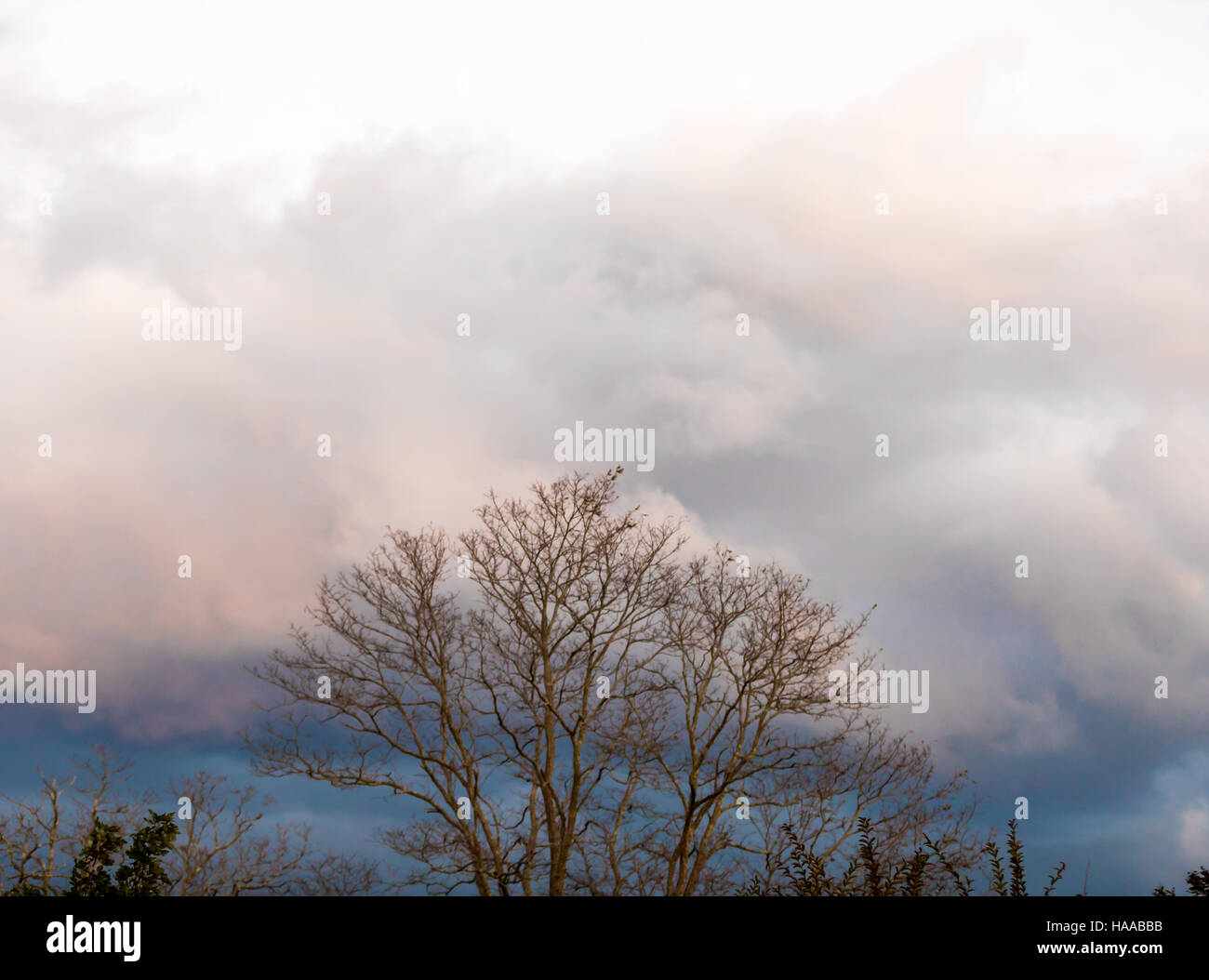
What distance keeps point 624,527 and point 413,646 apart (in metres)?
6.69

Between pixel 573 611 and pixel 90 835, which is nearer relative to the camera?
pixel 90 835

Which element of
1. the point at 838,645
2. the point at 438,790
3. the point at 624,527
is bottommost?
the point at 438,790

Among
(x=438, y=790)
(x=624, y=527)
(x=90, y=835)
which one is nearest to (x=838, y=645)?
(x=624, y=527)
